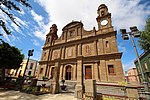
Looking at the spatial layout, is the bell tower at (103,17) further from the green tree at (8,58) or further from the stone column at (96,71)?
the green tree at (8,58)

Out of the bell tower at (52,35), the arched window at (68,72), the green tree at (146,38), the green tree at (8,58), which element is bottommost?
the arched window at (68,72)

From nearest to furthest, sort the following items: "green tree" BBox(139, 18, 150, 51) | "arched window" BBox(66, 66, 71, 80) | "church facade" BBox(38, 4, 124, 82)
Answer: "green tree" BBox(139, 18, 150, 51) < "church facade" BBox(38, 4, 124, 82) < "arched window" BBox(66, 66, 71, 80)

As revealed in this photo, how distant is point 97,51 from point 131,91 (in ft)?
37.1

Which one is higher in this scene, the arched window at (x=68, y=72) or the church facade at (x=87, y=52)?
the church facade at (x=87, y=52)

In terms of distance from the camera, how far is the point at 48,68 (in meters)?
21.4

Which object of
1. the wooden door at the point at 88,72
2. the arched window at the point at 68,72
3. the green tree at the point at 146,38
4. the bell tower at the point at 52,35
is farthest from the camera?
the bell tower at the point at 52,35

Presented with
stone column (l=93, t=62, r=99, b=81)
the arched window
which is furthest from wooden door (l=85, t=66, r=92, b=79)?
the arched window

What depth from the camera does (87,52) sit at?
704 inches

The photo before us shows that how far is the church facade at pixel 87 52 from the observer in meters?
14.5

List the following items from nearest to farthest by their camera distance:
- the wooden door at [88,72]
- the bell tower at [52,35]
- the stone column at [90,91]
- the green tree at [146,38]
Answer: the stone column at [90,91], the green tree at [146,38], the wooden door at [88,72], the bell tower at [52,35]

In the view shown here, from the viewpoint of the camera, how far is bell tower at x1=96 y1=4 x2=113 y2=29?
58.2 ft

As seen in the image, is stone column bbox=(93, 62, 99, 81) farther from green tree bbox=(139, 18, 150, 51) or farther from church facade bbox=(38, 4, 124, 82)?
green tree bbox=(139, 18, 150, 51)

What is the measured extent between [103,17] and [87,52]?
8225 millimetres

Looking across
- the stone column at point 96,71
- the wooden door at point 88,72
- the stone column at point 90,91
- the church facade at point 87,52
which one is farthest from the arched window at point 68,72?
the stone column at point 90,91
